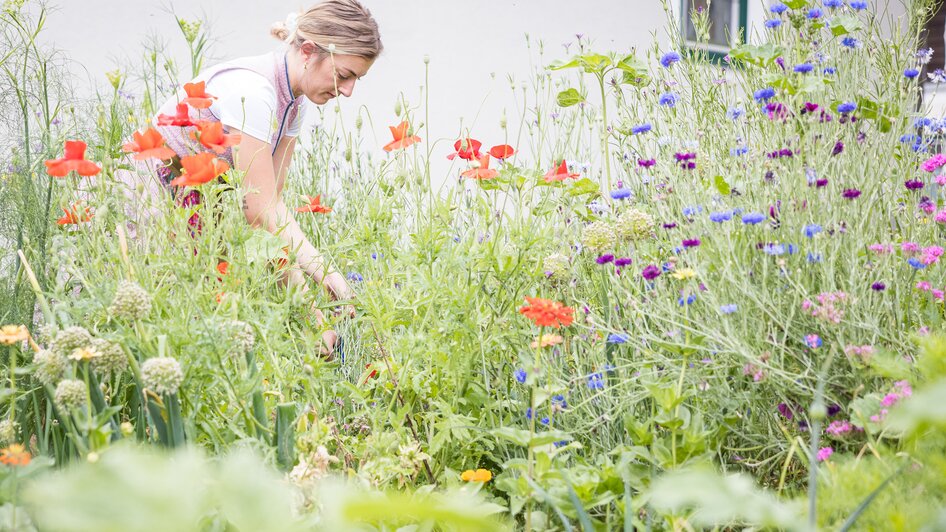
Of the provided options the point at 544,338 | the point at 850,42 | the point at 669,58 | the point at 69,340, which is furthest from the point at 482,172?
the point at 850,42

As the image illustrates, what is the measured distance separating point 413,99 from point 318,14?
6.38 feet

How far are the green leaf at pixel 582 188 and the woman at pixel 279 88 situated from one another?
63 cm

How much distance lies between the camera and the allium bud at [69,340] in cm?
113

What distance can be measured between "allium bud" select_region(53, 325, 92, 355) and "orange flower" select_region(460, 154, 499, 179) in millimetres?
836

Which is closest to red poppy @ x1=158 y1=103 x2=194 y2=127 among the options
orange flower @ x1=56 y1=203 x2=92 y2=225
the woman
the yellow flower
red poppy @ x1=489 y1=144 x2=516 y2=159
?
orange flower @ x1=56 y1=203 x2=92 y2=225

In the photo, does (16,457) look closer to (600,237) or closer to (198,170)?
(198,170)

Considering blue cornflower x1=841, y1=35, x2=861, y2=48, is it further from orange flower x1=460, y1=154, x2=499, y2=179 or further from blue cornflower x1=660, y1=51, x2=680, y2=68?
orange flower x1=460, y1=154, x2=499, y2=179

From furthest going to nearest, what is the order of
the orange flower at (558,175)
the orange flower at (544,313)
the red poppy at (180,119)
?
1. the orange flower at (558,175)
2. the red poppy at (180,119)
3. the orange flower at (544,313)

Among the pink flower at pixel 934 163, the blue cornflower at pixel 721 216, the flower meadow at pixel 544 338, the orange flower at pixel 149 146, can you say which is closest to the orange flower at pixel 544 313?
the flower meadow at pixel 544 338

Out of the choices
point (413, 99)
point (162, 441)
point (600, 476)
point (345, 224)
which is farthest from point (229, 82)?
point (413, 99)

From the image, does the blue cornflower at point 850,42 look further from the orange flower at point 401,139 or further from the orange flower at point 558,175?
the orange flower at point 401,139

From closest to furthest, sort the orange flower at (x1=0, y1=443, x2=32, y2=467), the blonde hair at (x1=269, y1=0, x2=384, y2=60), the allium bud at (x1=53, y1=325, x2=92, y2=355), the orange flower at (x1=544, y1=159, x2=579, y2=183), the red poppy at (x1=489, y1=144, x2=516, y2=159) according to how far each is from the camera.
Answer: the orange flower at (x1=0, y1=443, x2=32, y2=467) → the allium bud at (x1=53, y1=325, x2=92, y2=355) → the orange flower at (x1=544, y1=159, x2=579, y2=183) → the red poppy at (x1=489, y1=144, x2=516, y2=159) → the blonde hair at (x1=269, y1=0, x2=384, y2=60)

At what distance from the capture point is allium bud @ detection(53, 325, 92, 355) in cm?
113

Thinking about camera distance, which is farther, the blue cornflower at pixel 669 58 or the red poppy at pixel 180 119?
the blue cornflower at pixel 669 58
